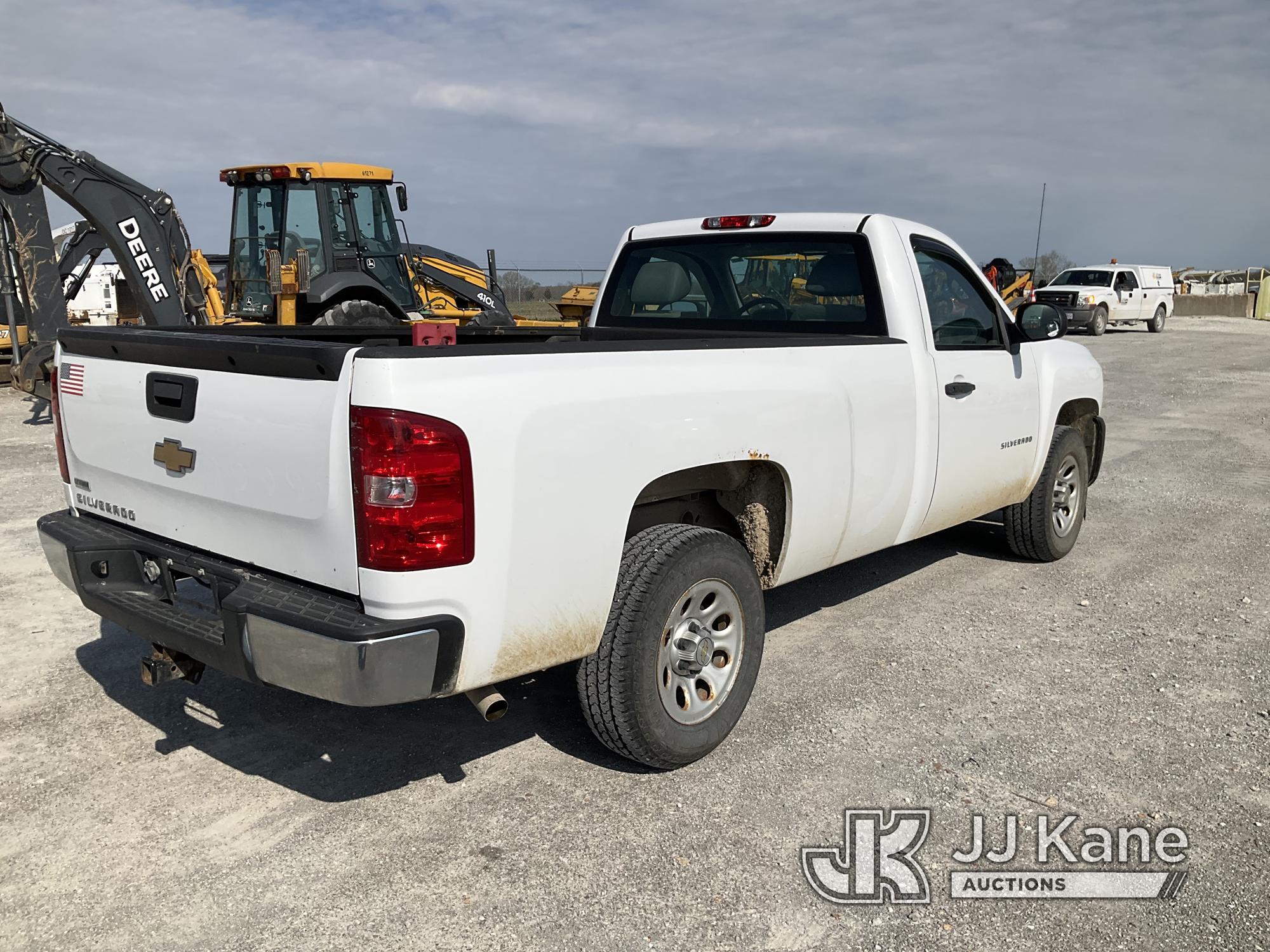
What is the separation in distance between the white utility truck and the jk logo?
28725 millimetres

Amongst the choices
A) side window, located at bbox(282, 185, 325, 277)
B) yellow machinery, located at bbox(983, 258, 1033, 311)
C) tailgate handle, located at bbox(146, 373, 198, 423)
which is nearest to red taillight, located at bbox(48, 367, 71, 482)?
tailgate handle, located at bbox(146, 373, 198, 423)

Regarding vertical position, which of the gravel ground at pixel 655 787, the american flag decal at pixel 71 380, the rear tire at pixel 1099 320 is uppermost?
the american flag decal at pixel 71 380

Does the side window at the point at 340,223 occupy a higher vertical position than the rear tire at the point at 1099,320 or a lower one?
higher

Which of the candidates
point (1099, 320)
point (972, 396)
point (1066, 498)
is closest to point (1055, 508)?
point (1066, 498)

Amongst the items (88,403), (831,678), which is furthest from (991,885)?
(88,403)

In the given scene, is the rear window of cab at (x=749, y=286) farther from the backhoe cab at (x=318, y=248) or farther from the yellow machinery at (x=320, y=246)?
the backhoe cab at (x=318, y=248)

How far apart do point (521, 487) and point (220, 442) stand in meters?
0.98

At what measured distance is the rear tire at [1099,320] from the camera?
30.2 meters

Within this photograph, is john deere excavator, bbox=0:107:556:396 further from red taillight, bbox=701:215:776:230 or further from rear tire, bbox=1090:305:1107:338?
rear tire, bbox=1090:305:1107:338

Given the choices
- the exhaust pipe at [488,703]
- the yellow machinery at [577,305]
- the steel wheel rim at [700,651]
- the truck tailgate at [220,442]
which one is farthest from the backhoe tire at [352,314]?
the exhaust pipe at [488,703]

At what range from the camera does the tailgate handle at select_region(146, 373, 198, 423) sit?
134 inches

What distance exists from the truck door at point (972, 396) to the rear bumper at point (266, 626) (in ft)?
9.63

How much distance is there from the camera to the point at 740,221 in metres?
5.55

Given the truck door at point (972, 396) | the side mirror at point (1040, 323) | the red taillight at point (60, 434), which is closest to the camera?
the red taillight at point (60, 434)
